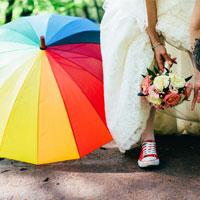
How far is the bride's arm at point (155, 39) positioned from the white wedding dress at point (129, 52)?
0.04 metres

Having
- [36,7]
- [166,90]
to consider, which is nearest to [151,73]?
[166,90]

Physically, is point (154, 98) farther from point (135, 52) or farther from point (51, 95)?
point (51, 95)

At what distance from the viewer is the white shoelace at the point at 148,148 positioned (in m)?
3.33

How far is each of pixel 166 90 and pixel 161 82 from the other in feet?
0.19

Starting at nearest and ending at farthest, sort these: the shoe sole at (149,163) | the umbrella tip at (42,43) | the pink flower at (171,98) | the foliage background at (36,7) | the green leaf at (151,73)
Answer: the pink flower at (171,98)
the green leaf at (151,73)
the shoe sole at (149,163)
the umbrella tip at (42,43)
the foliage background at (36,7)

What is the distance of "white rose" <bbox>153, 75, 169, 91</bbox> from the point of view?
116 inches

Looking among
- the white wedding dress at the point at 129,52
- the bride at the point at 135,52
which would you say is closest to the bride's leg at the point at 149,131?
the bride at the point at 135,52

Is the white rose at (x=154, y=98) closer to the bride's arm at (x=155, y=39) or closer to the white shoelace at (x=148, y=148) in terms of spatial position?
the bride's arm at (x=155, y=39)

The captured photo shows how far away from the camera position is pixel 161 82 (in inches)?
117

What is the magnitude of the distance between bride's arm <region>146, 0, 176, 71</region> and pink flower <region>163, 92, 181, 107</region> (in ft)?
0.84

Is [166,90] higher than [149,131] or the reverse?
higher

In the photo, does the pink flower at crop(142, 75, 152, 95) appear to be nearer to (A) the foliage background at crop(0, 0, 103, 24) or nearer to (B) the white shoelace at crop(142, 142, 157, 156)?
(B) the white shoelace at crop(142, 142, 157, 156)

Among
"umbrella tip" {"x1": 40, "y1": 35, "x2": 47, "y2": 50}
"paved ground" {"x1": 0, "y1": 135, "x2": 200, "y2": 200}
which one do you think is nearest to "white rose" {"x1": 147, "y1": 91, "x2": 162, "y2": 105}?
"paved ground" {"x1": 0, "y1": 135, "x2": 200, "y2": 200}

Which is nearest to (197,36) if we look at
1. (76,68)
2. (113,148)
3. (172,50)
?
(172,50)
